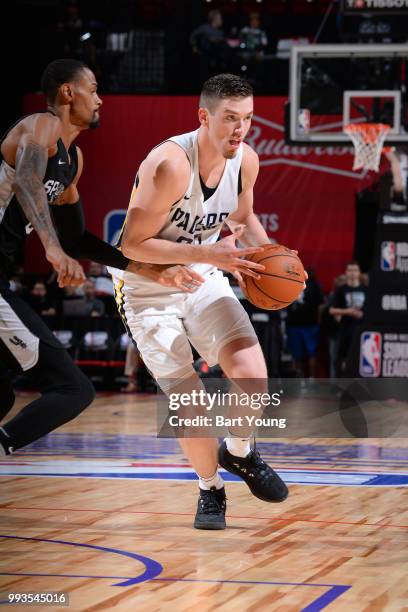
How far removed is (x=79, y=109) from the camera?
4.70 m

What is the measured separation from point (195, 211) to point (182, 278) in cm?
37

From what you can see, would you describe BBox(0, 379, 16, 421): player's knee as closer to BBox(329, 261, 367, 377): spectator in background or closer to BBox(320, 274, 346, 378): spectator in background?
BBox(329, 261, 367, 377): spectator in background

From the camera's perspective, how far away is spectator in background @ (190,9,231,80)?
16172 millimetres

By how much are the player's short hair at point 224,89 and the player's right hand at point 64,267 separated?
0.96 metres

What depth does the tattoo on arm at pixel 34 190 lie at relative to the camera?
13.6ft

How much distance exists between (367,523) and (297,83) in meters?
7.42

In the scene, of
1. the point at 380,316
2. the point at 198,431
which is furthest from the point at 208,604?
the point at 380,316

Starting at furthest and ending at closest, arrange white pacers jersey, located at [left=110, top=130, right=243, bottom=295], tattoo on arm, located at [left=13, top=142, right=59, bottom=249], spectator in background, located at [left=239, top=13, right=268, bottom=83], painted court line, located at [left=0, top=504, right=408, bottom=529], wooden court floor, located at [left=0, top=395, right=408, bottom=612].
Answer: spectator in background, located at [left=239, top=13, right=268, bottom=83], painted court line, located at [left=0, top=504, right=408, bottom=529], white pacers jersey, located at [left=110, top=130, right=243, bottom=295], tattoo on arm, located at [left=13, top=142, right=59, bottom=249], wooden court floor, located at [left=0, top=395, right=408, bottom=612]

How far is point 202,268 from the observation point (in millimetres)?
4656

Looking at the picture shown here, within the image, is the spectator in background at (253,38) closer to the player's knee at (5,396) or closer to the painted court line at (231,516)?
the painted court line at (231,516)

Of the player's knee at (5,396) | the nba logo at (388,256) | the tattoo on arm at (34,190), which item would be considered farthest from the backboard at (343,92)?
the player's knee at (5,396)

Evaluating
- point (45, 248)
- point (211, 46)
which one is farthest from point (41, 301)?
point (45, 248)

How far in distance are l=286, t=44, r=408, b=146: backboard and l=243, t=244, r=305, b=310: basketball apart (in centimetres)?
685

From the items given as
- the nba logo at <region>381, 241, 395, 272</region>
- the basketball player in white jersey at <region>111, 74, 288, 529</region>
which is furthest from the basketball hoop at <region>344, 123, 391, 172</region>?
the basketball player in white jersey at <region>111, 74, 288, 529</region>
